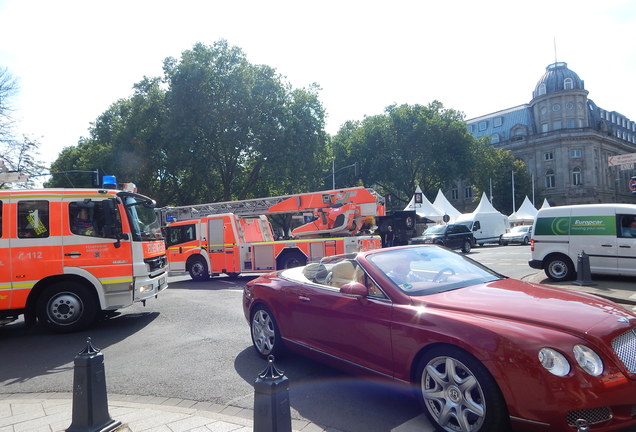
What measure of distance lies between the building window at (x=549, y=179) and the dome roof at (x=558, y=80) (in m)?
13.9

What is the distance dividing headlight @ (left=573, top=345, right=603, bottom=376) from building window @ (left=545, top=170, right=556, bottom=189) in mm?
74691

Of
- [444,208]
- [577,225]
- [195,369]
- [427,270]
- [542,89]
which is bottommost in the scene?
[195,369]

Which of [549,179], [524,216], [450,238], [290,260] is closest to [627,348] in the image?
[290,260]

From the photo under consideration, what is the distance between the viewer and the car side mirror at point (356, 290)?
387 cm

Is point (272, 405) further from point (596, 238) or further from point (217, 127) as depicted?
point (217, 127)

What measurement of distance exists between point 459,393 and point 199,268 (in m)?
13.2

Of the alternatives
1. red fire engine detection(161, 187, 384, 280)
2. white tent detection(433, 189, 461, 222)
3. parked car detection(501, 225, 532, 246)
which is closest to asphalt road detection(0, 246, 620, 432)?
red fire engine detection(161, 187, 384, 280)

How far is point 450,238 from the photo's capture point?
25.9 meters

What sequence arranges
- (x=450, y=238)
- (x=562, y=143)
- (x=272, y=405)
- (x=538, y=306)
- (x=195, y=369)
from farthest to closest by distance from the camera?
(x=562, y=143) < (x=450, y=238) < (x=195, y=369) < (x=538, y=306) < (x=272, y=405)

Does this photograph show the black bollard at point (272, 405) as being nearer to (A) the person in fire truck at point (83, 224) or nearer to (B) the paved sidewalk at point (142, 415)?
(B) the paved sidewalk at point (142, 415)

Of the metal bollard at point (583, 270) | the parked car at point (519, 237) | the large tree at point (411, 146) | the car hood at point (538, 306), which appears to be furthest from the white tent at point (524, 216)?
the car hood at point (538, 306)

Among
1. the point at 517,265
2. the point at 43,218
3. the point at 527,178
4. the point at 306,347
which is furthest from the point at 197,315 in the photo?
the point at 527,178

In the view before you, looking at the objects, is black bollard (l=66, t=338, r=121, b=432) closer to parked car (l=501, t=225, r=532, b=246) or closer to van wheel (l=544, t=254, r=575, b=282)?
van wheel (l=544, t=254, r=575, b=282)

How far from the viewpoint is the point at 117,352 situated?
6188 millimetres
